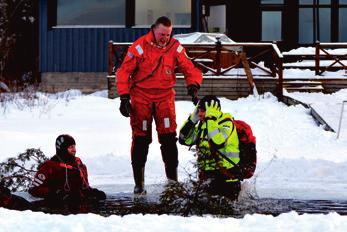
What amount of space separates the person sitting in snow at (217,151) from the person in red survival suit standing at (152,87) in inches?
27.9

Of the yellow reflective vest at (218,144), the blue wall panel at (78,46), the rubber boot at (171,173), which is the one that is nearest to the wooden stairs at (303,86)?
the blue wall panel at (78,46)

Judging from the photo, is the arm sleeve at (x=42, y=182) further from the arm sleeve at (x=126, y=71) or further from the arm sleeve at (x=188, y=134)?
the arm sleeve at (x=188, y=134)

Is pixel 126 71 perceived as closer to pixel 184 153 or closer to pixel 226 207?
pixel 226 207

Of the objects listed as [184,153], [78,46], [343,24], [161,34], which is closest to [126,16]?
[78,46]

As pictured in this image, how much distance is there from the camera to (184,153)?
489 inches

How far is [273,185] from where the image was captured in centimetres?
973

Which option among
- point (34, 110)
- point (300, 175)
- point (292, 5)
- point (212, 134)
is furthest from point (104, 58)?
point (212, 134)

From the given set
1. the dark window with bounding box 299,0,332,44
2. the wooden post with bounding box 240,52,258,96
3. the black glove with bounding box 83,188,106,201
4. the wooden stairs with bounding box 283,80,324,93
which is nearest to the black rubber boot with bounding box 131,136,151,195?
the black glove with bounding box 83,188,106,201

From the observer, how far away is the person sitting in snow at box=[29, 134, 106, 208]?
315 inches

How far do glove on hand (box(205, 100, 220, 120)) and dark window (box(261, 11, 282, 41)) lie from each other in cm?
1977

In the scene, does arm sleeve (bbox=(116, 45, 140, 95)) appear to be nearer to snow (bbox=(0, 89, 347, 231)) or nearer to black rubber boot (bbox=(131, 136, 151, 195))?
black rubber boot (bbox=(131, 136, 151, 195))

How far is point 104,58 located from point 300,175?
1609cm

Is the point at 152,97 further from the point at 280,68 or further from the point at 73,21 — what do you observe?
the point at 73,21

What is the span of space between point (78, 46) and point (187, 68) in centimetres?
1768
